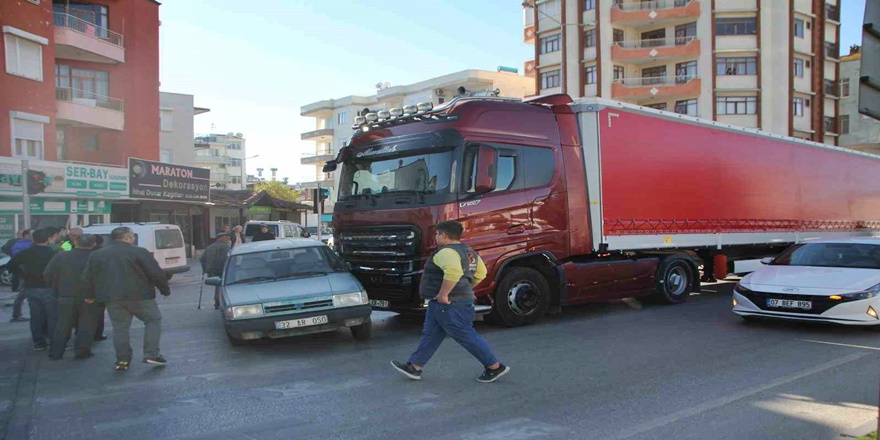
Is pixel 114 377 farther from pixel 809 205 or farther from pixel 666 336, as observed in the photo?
pixel 809 205

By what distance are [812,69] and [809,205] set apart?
114 ft

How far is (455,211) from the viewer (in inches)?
341

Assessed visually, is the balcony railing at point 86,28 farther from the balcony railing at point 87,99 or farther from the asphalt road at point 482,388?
the asphalt road at point 482,388

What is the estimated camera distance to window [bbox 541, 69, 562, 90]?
47.5 meters

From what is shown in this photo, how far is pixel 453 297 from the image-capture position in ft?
20.6

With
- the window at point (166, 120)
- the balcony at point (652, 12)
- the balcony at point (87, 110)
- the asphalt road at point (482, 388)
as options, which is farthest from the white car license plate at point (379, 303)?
the balcony at point (652, 12)

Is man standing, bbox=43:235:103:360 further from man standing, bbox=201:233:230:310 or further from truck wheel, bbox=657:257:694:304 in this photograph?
truck wheel, bbox=657:257:694:304

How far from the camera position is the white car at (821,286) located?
27.3ft

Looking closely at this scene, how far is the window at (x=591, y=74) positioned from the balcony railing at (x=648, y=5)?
13.8 ft

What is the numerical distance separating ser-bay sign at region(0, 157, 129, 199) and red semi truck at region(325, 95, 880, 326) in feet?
57.2

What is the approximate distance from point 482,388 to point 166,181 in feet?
90.2

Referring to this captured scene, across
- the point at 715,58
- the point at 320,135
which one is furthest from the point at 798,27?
the point at 320,135

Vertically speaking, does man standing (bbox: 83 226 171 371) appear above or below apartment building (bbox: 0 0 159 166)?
below

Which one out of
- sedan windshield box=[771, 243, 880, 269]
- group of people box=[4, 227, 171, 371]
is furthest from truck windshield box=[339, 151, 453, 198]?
sedan windshield box=[771, 243, 880, 269]
